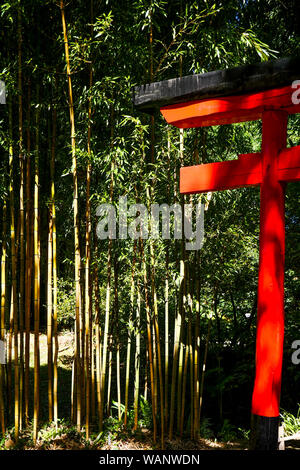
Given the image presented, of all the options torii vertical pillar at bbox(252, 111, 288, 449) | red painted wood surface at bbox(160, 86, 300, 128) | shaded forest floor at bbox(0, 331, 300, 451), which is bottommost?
shaded forest floor at bbox(0, 331, 300, 451)

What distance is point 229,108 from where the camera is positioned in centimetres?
247

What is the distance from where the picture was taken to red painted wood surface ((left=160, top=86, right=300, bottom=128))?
7.72 feet

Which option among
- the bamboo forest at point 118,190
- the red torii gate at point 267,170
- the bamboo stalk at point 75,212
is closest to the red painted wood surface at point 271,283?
the red torii gate at point 267,170

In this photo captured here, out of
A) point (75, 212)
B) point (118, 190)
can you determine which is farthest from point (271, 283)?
point (118, 190)

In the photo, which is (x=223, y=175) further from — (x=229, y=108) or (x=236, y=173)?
(x=229, y=108)

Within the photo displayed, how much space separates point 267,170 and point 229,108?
16.9 inches

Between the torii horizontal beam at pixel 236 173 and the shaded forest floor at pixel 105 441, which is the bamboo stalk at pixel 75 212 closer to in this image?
the shaded forest floor at pixel 105 441

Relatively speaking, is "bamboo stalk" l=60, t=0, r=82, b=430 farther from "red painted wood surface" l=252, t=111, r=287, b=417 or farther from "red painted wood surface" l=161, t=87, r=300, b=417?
"red painted wood surface" l=252, t=111, r=287, b=417

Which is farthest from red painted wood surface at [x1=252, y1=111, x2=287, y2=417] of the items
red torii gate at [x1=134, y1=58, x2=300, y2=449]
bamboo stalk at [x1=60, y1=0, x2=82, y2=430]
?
bamboo stalk at [x1=60, y1=0, x2=82, y2=430]

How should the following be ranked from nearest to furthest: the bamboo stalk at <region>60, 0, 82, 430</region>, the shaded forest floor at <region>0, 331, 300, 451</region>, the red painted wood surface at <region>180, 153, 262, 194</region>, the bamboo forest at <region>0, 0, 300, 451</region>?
the red painted wood surface at <region>180, 153, 262, 194</region>, the bamboo stalk at <region>60, 0, 82, 430</region>, the bamboo forest at <region>0, 0, 300, 451</region>, the shaded forest floor at <region>0, 331, 300, 451</region>

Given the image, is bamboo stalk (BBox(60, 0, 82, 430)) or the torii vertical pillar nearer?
the torii vertical pillar
